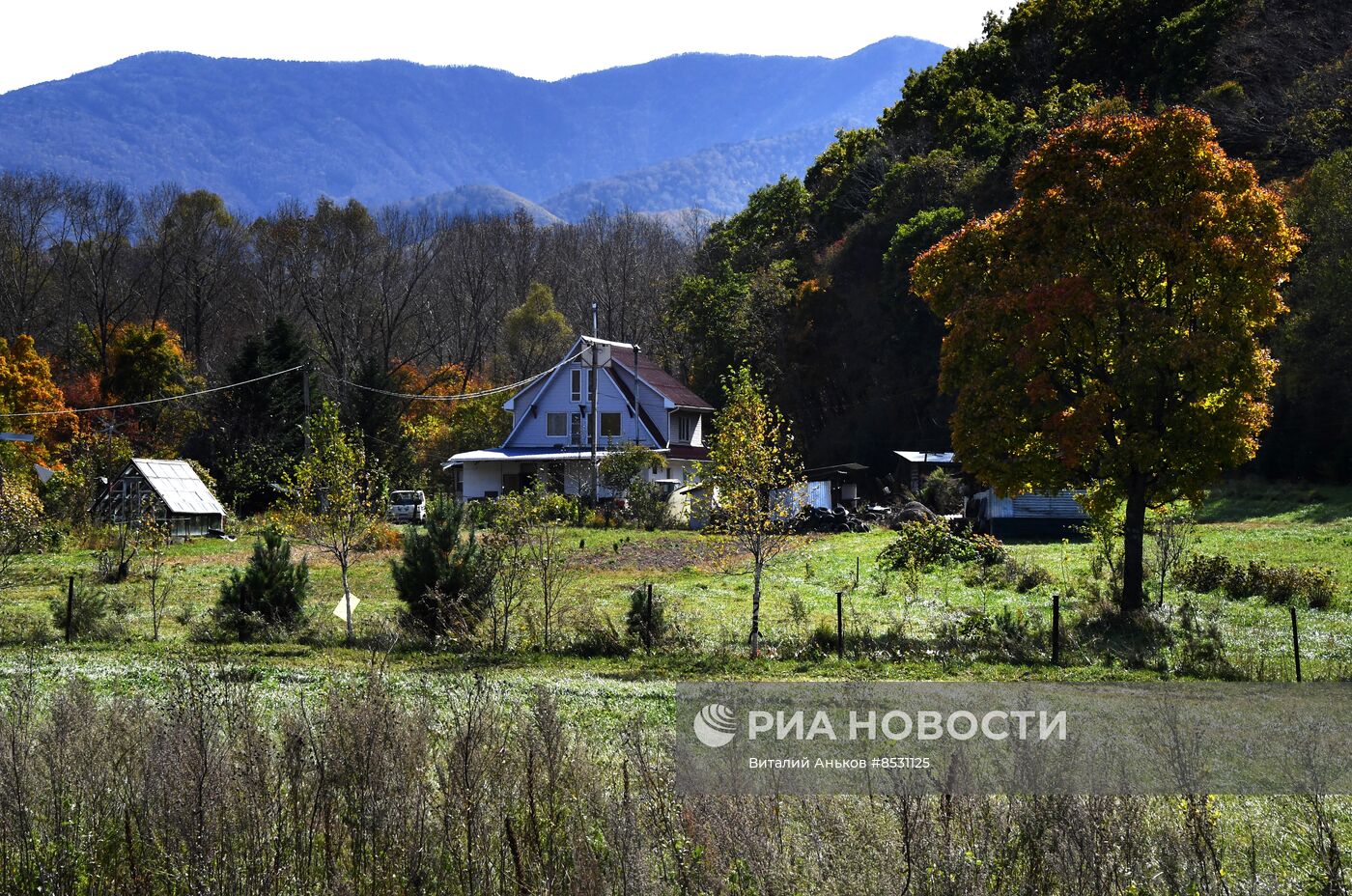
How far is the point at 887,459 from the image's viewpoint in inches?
2274

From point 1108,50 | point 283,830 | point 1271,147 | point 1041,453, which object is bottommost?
point 283,830

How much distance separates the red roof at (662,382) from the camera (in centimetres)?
6266

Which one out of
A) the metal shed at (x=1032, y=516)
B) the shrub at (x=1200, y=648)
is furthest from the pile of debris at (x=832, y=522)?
the shrub at (x=1200, y=648)

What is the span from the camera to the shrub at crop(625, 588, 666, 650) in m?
19.2

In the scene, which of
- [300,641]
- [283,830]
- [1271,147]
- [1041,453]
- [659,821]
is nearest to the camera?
[659,821]

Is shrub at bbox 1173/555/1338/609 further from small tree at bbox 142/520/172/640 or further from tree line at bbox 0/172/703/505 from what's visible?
tree line at bbox 0/172/703/505

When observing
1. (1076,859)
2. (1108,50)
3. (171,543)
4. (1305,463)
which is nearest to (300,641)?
(1076,859)

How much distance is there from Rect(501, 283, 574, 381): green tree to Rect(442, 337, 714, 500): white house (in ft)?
42.9

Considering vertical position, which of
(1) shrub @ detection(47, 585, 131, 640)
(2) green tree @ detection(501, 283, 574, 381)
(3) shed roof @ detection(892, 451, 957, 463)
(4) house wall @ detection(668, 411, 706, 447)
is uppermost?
(2) green tree @ detection(501, 283, 574, 381)

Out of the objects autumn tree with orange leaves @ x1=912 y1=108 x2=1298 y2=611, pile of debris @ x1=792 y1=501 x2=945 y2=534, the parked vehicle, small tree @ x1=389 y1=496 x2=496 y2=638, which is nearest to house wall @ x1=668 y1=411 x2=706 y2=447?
the parked vehicle

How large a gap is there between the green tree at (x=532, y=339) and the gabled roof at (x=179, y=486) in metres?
33.1

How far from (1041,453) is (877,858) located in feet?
55.9

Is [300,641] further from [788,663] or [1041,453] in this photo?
[1041,453]

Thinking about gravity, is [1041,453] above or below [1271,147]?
below
